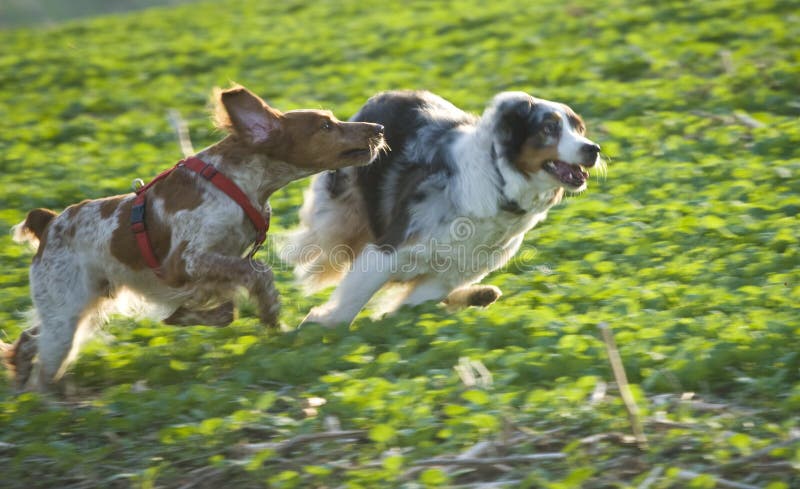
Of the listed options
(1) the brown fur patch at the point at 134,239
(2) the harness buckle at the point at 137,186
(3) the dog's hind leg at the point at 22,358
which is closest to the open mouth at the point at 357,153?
(1) the brown fur patch at the point at 134,239

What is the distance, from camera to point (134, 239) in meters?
5.67

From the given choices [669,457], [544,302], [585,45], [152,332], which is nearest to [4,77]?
[585,45]

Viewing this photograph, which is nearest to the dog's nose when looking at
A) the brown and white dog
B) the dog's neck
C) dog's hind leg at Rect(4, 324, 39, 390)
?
the brown and white dog

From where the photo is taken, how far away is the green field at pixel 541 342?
14.5ft

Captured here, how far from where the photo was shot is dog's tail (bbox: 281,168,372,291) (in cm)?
668

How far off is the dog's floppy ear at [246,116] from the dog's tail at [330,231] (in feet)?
3.47

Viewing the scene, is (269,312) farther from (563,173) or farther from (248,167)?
(563,173)

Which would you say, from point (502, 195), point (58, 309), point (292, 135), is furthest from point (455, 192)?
point (58, 309)

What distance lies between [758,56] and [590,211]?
439cm

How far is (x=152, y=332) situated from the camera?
636cm

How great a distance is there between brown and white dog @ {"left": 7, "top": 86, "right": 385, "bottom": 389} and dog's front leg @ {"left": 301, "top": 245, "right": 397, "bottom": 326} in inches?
18.6

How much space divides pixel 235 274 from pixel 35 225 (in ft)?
4.59

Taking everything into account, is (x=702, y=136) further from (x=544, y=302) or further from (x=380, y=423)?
(x=380, y=423)

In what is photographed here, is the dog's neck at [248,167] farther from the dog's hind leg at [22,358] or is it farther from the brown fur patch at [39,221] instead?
the dog's hind leg at [22,358]
